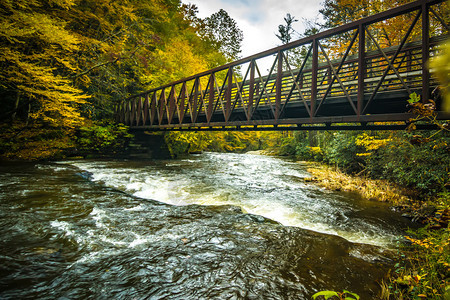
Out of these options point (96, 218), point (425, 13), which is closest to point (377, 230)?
point (425, 13)

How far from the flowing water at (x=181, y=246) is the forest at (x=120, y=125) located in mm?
733

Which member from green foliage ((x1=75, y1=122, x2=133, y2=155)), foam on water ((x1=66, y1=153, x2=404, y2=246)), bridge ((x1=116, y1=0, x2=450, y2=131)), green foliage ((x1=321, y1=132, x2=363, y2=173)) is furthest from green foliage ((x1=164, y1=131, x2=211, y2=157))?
green foliage ((x1=321, y1=132, x2=363, y2=173))

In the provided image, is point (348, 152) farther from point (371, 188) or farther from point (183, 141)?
point (183, 141)

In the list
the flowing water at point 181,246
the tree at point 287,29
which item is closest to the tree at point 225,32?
the tree at point 287,29

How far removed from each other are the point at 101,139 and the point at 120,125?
2.37 meters

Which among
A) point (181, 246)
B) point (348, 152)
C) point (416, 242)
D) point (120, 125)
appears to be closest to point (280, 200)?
point (416, 242)

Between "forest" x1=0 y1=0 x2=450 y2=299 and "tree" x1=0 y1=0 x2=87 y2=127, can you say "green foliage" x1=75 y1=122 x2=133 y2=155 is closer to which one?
A: "forest" x1=0 y1=0 x2=450 y2=299

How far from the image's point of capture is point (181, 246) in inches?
139

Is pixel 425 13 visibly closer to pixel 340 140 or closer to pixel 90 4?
pixel 340 140

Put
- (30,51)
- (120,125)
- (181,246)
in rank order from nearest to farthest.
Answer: (181,246) → (30,51) → (120,125)

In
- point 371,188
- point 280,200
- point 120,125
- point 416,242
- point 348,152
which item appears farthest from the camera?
point 120,125

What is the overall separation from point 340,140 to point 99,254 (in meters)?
12.6

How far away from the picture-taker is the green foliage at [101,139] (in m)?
14.7

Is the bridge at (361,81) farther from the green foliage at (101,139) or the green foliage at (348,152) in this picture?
the green foliage at (101,139)
